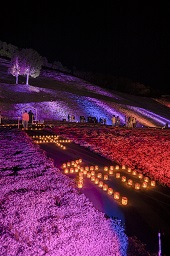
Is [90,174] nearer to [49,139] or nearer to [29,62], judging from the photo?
[49,139]

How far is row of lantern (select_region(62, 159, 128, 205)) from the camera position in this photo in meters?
9.60

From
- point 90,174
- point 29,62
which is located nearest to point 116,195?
point 90,174

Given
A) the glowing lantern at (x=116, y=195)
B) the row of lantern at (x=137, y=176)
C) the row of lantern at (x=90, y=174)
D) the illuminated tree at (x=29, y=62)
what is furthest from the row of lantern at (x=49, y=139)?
the illuminated tree at (x=29, y=62)

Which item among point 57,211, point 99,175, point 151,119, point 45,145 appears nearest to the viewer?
point 57,211

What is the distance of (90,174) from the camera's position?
11383 mm

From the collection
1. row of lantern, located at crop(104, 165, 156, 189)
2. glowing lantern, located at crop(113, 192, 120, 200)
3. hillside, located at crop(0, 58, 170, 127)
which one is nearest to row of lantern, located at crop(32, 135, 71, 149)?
row of lantern, located at crop(104, 165, 156, 189)

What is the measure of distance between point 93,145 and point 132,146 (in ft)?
Answer: 10.0

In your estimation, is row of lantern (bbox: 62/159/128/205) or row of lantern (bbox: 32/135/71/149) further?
row of lantern (bbox: 32/135/71/149)

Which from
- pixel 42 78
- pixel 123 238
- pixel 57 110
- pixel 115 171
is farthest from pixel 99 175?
pixel 42 78

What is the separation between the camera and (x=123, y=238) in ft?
21.7

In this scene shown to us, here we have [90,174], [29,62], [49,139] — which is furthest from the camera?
[29,62]

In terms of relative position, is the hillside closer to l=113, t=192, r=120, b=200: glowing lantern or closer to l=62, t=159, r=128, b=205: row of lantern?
l=62, t=159, r=128, b=205: row of lantern

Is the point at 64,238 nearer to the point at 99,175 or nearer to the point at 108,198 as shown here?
the point at 108,198

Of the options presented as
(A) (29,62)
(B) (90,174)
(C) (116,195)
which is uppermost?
(A) (29,62)
